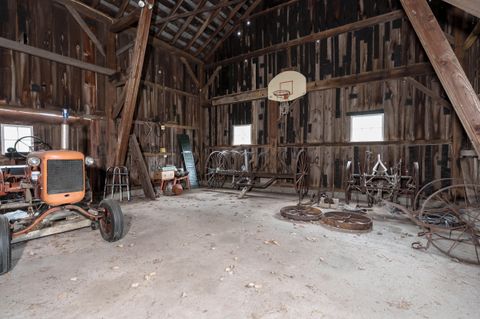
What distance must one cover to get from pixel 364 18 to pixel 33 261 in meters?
8.10

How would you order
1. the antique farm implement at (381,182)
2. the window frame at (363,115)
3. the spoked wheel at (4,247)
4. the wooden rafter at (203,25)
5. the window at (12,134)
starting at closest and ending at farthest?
the spoked wheel at (4,247), the window at (12,134), the antique farm implement at (381,182), the window frame at (363,115), the wooden rafter at (203,25)

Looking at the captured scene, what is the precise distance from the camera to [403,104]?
223 inches

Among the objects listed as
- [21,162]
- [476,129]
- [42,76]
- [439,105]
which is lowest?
[21,162]

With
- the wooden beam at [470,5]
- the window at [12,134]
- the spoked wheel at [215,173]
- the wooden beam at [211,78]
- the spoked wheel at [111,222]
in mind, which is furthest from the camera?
the wooden beam at [211,78]

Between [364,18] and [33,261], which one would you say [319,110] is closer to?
[364,18]

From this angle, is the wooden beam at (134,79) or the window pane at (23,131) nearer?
the window pane at (23,131)

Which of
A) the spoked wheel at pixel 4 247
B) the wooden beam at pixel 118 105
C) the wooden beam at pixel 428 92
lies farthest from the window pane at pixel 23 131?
the wooden beam at pixel 428 92

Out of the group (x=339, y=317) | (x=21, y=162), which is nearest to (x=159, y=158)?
(x=21, y=162)

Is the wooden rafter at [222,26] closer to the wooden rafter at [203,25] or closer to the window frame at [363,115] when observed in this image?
the wooden rafter at [203,25]

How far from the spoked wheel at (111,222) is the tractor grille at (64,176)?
0.41 metres

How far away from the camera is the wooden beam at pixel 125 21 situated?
5.63 meters

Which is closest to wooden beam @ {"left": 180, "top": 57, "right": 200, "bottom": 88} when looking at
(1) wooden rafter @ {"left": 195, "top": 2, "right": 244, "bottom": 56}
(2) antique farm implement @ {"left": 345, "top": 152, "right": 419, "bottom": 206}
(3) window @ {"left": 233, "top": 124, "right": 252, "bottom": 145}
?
(1) wooden rafter @ {"left": 195, "top": 2, "right": 244, "bottom": 56}

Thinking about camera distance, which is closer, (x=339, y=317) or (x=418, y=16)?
(x=339, y=317)

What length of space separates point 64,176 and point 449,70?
4810mm
